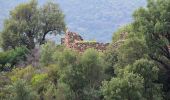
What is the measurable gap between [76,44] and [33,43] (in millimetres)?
10474

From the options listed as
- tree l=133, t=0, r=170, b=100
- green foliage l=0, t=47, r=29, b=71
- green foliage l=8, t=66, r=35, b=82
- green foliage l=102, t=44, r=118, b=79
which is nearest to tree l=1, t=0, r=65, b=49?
green foliage l=0, t=47, r=29, b=71

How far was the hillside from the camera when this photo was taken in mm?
146125

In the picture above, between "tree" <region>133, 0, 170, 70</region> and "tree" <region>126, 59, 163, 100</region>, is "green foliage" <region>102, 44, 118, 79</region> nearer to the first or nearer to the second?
"tree" <region>133, 0, 170, 70</region>

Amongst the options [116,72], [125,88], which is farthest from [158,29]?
[125,88]

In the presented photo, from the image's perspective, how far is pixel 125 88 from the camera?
3938 centimetres

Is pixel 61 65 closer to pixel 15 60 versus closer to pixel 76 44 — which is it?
pixel 76 44

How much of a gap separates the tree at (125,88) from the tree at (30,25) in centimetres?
2057

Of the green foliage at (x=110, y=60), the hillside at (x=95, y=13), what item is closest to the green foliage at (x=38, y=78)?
the green foliage at (x=110, y=60)

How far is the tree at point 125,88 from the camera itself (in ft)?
128

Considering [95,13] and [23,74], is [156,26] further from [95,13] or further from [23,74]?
[95,13]

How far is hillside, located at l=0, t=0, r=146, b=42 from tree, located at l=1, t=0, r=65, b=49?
7358cm

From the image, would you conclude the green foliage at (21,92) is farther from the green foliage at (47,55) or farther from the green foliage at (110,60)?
the green foliage at (47,55)

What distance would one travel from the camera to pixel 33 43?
196ft

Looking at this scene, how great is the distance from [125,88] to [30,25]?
2231 centimetres
